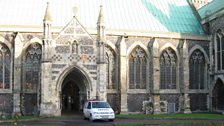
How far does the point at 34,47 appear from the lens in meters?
32.8

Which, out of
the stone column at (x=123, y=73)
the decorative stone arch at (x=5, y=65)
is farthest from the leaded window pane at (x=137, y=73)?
the decorative stone arch at (x=5, y=65)

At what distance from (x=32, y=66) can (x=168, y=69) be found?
503 inches

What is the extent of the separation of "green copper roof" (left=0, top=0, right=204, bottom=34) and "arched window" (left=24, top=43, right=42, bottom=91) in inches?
89.9

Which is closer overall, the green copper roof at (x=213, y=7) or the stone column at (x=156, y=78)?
the stone column at (x=156, y=78)

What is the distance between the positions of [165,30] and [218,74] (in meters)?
6.47

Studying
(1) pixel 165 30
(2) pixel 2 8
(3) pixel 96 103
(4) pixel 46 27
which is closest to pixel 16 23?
(2) pixel 2 8

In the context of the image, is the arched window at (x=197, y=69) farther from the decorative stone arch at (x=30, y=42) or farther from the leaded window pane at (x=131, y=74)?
the decorative stone arch at (x=30, y=42)

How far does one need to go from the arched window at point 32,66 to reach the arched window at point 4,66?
1518mm

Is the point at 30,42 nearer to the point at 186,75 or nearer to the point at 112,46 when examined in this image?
the point at 112,46

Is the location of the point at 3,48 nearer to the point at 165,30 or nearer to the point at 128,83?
the point at 128,83

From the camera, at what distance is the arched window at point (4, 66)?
3222 cm

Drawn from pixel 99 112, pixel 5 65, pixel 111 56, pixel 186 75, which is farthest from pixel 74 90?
pixel 99 112

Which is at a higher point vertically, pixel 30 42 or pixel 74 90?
pixel 30 42

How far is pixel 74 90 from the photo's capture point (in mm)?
36938
